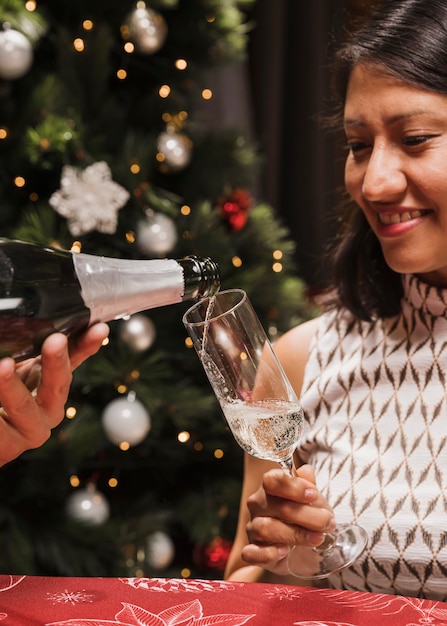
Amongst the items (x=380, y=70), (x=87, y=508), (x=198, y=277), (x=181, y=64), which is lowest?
(x=87, y=508)

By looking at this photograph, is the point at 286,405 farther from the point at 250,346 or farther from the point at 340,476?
the point at 340,476

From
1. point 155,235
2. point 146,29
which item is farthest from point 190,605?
point 146,29

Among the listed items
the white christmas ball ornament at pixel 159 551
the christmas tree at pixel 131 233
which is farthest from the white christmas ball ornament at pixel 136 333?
the white christmas ball ornament at pixel 159 551

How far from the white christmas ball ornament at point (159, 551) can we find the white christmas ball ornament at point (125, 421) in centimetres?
30

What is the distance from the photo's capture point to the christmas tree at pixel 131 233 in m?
2.02

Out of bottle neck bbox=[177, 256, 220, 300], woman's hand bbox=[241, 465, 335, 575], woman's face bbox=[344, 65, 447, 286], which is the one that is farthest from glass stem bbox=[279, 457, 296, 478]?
woman's face bbox=[344, 65, 447, 286]

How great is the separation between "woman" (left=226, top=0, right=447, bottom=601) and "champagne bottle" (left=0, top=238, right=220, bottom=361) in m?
0.34

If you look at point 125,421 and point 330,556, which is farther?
point 125,421

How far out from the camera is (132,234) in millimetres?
2146

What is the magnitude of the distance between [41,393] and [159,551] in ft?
4.89

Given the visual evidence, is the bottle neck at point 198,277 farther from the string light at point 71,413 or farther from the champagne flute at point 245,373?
the string light at point 71,413

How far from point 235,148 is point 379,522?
1338 millimetres

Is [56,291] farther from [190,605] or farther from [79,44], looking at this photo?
[79,44]

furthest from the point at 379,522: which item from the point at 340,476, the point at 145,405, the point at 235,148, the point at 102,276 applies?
the point at 235,148
